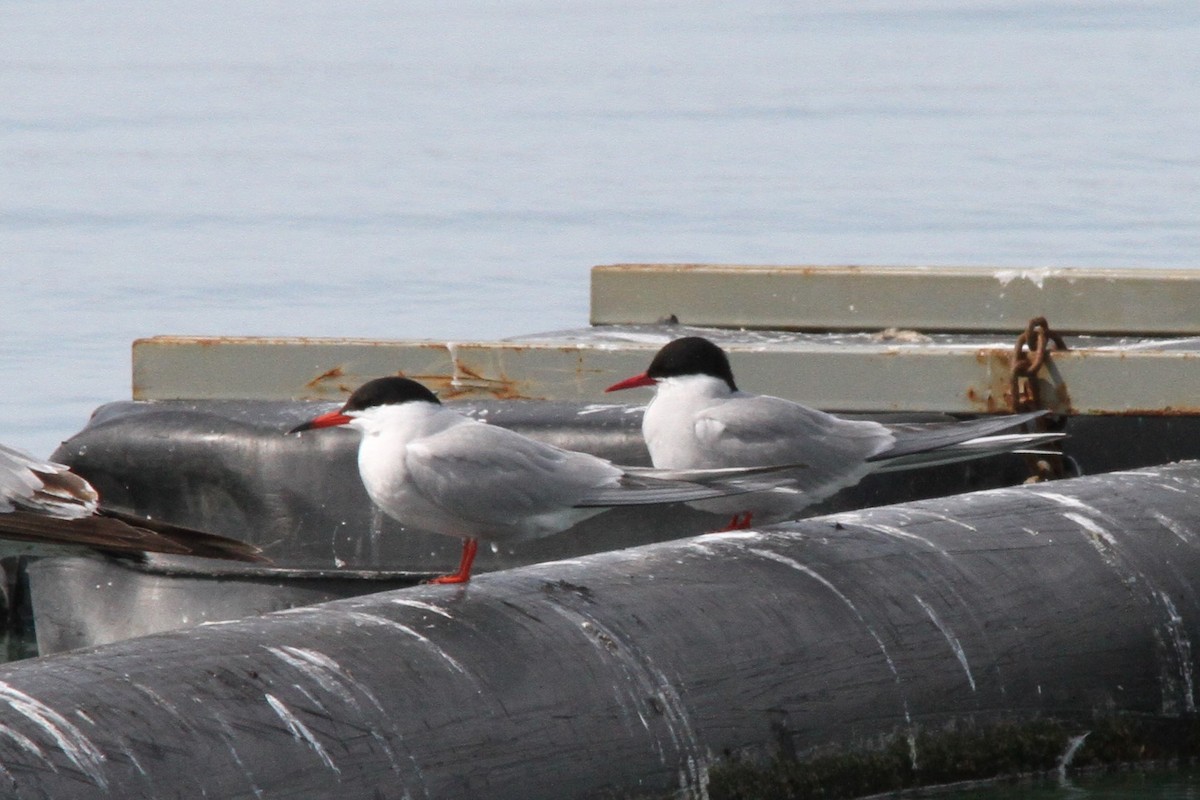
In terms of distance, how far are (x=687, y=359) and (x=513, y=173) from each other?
2397 cm

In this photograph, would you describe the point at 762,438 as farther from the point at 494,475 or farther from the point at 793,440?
the point at 494,475

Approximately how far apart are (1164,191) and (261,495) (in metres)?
20.0

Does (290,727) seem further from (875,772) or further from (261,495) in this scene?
(261,495)

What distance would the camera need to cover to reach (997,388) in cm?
709

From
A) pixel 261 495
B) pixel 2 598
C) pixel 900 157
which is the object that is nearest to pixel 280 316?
pixel 2 598

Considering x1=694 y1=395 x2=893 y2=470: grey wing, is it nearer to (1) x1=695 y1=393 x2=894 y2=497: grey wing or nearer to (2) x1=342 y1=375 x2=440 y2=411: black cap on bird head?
(1) x1=695 y1=393 x2=894 y2=497: grey wing

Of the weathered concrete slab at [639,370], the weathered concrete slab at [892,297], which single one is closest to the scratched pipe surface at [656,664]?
the weathered concrete slab at [639,370]

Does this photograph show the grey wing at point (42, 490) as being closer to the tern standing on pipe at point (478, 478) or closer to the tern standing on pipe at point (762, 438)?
the tern standing on pipe at point (478, 478)

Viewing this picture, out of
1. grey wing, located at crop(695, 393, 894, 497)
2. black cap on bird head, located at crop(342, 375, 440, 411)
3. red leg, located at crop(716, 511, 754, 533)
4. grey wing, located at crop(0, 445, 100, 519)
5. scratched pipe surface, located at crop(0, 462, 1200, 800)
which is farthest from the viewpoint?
red leg, located at crop(716, 511, 754, 533)

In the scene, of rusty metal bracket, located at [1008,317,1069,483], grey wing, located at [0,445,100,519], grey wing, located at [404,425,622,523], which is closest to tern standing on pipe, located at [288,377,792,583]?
grey wing, located at [404,425,622,523]

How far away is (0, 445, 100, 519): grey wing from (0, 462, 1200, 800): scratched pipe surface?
3.31 ft

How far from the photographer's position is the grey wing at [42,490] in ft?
18.4

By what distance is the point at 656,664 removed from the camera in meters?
4.92

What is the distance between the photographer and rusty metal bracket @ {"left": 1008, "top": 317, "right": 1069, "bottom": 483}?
6.96 metres
